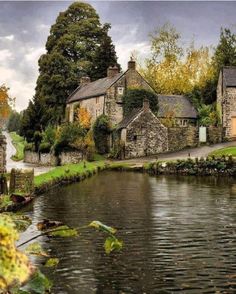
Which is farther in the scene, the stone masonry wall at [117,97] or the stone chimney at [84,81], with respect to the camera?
the stone chimney at [84,81]

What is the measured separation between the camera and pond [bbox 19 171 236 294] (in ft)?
41.3

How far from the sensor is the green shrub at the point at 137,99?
62.9 m

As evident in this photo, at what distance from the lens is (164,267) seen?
13.8 metres

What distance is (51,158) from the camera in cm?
6138

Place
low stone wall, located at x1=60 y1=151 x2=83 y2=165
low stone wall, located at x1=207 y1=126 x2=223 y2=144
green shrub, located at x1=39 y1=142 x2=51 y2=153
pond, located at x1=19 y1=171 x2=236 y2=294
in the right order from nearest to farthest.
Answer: pond, located at x1=19 y1=171 x2=236 y2=294
low stone wall, located at x1=60 y1=151 x2=83 y2=165
green shrub, located at x1=39 y1=142 x2=51 y2=153
low stone wall, located at x1=207 y1=126 x2=223 y2=144

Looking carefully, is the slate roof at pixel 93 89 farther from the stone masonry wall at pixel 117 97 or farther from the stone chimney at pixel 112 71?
the stone masonry wall at pixel 117 97

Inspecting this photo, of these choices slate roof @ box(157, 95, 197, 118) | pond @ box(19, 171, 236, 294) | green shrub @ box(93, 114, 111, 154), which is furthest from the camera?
slate roof @ box(157, 95, 197, 118)

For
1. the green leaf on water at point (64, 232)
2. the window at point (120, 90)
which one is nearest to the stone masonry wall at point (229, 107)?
the window at point (120, 90)

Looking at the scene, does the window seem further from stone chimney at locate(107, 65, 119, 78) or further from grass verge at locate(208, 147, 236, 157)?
grass verge at locate(208, 147, 236, 157)

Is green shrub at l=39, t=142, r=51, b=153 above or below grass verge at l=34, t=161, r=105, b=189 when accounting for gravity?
above

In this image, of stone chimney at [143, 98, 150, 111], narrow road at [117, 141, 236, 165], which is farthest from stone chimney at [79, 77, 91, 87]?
narrow road at [117, 141, 236, 165]

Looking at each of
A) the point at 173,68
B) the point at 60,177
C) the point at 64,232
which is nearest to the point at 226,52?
the point at 173,68

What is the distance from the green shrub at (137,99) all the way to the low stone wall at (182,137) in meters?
3.73

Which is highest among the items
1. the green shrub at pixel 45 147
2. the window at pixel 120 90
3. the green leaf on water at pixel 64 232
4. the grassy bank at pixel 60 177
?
the window at pixel 120 90
